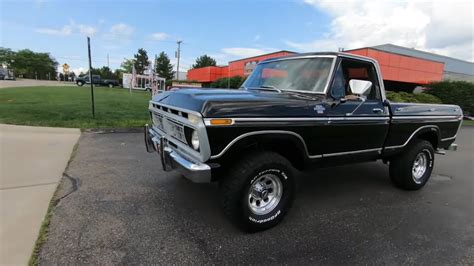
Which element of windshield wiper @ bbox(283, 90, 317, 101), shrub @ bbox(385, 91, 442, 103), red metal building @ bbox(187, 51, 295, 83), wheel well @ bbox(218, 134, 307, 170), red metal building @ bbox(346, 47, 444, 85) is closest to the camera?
wheel well @ bbox(218, 134, 307, 170)

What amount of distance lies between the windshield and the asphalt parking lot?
1.60m

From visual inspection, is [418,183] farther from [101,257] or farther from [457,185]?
[101,257]

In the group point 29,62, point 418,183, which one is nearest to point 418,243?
point 418,183

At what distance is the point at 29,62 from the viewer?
95.9 m

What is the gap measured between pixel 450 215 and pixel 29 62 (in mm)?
115253

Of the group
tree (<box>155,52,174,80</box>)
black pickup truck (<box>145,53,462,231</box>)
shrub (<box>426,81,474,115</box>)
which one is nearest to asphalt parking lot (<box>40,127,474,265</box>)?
black pickup truck (<box>145,53,462,231</box>)

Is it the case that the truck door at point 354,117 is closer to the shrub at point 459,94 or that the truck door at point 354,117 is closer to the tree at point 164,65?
the shrub at point 459,94

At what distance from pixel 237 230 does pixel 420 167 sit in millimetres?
3676

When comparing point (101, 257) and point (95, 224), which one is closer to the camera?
point (101, 257)

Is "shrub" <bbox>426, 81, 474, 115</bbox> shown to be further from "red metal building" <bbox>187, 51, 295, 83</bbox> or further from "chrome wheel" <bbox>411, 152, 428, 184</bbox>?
"chrome wheel" <bbox>411, 152, 428, 184</bbox>

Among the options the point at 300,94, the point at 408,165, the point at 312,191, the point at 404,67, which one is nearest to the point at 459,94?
the point at 404,67

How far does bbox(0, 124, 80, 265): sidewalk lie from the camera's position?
2949 mm

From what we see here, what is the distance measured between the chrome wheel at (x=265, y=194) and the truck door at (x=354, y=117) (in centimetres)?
80

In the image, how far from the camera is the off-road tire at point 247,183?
318 centimetres
